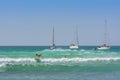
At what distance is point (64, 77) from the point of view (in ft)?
86.3

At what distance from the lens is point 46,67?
3369 cm

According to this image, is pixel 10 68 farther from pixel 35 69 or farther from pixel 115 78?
pixel 115 78

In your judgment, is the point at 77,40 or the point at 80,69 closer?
the point at 80,69

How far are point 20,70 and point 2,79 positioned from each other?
7.09 meters

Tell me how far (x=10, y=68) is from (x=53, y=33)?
75.7 meters

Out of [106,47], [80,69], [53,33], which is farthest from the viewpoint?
[53,33]

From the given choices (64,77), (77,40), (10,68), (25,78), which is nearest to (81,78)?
(64,77)

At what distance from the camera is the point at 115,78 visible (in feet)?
82.3

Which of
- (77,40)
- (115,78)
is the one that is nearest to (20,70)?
(115,78)

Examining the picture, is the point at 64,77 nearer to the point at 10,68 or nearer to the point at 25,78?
the point at 25,78

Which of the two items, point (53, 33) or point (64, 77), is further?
point (53, 33)

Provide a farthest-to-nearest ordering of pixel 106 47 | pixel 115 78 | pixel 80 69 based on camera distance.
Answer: pixel 106 47 < pixel 80 69 < pixel 115 78

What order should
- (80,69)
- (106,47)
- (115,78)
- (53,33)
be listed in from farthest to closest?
(53,33) < (106,47) < (80,69) < (115,78)

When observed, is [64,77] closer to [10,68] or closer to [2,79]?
[2,79]
